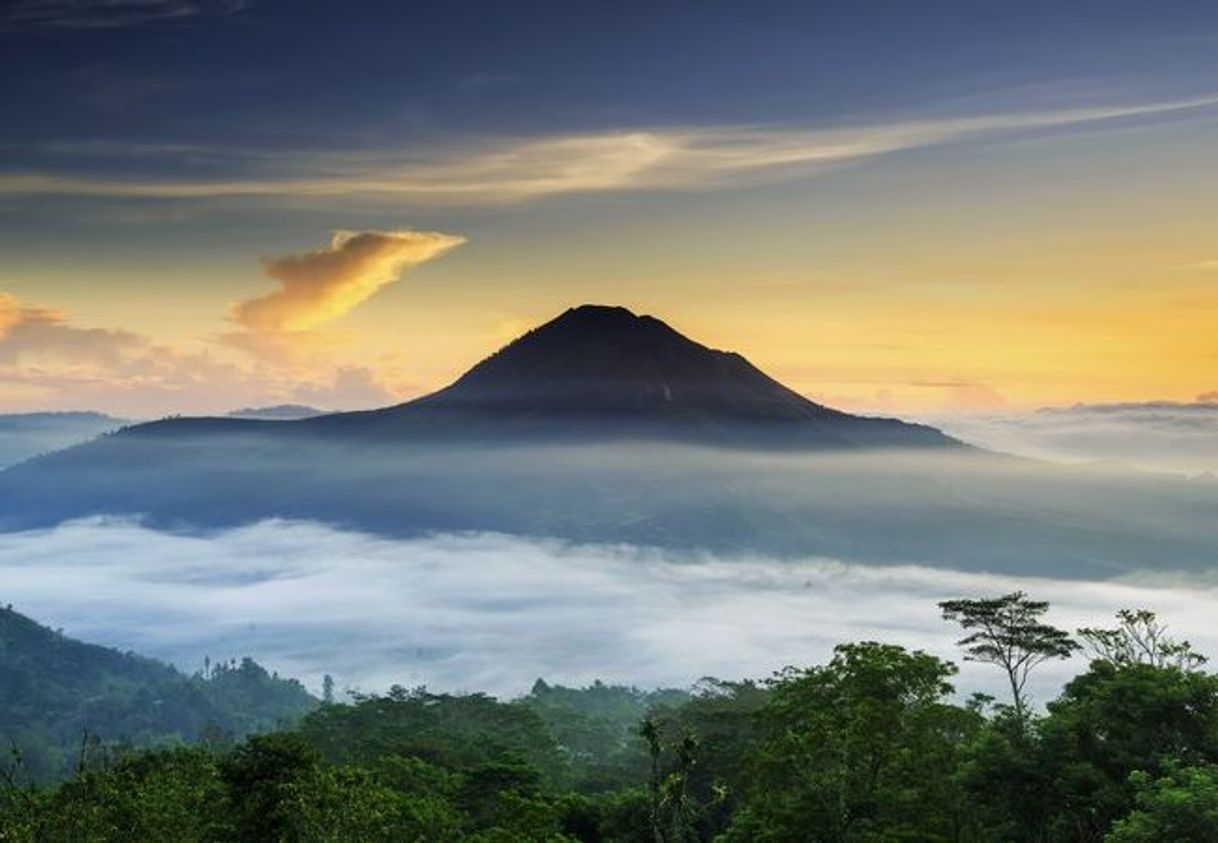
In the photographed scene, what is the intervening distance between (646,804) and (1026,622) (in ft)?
74.1

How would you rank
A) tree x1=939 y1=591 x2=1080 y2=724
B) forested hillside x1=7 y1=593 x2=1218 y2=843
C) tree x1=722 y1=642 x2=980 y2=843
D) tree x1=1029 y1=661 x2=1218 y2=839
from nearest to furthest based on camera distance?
forested hillside x1=7 y1=593 x2=1218 y2=843 < tree x1=1029 y1=661 x2=1218 y2=839 < tree x1=722 y1=642 x2=980 y2=843 < tree x1=939 y1=591 x2=1080 y2=724

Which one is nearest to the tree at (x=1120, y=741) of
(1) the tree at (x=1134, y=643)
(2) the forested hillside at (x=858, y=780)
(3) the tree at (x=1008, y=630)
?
(2) the forested hillside at (x=858, y=780)

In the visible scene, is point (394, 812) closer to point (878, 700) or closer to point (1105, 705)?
point (878, 700)

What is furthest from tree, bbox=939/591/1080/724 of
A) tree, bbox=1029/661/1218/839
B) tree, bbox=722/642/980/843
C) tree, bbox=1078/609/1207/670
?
tree, bbox=1029/661/1218/839

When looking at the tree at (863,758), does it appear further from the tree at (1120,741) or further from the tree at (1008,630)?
the tree at (1008,630)

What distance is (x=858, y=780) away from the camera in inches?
1737

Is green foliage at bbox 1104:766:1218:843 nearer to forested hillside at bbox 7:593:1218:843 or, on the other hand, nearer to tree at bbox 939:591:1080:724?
forested hillside at bbox 7:593:1218:843

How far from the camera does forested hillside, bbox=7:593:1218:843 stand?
38156mm

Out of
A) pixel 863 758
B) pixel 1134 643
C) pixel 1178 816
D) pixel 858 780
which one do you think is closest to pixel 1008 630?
pixel 1134 643

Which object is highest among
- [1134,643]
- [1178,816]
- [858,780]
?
[1134,643]

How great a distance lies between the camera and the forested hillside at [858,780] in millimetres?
38156

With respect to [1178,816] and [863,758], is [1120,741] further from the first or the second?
[863,758]

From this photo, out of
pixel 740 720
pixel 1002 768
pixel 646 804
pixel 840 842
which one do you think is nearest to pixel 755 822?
pixel 840 842

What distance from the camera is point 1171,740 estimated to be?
128ft
